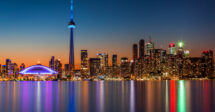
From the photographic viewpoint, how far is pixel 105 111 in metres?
23.7

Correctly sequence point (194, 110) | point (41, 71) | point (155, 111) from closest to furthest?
point (155, 111), point (194, 110), point (41, 71)

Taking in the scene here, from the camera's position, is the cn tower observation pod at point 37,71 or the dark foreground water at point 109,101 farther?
the cn tower observation pod at point 37,71

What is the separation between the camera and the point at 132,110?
23.7 meters

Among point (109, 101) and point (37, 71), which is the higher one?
point (37, 71)

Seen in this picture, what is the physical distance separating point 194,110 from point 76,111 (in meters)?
11.3

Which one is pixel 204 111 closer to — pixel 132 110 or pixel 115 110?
pixel 132 110

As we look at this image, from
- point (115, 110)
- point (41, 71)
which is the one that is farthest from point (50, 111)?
point (41, 71)

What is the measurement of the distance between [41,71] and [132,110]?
17697cm

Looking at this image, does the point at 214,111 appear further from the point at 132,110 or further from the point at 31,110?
the point at 31,110

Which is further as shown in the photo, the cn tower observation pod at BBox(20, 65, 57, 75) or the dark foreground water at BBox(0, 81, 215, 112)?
the cn tower observation pod at BBox(20, 65, 57, 75)

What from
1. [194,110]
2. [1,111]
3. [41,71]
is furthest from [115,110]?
[41,71]

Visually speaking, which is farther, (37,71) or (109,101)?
(37,71)

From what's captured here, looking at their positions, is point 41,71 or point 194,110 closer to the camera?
point 194,110

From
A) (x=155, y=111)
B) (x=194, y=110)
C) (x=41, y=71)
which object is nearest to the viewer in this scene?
(x=155, y=111)
